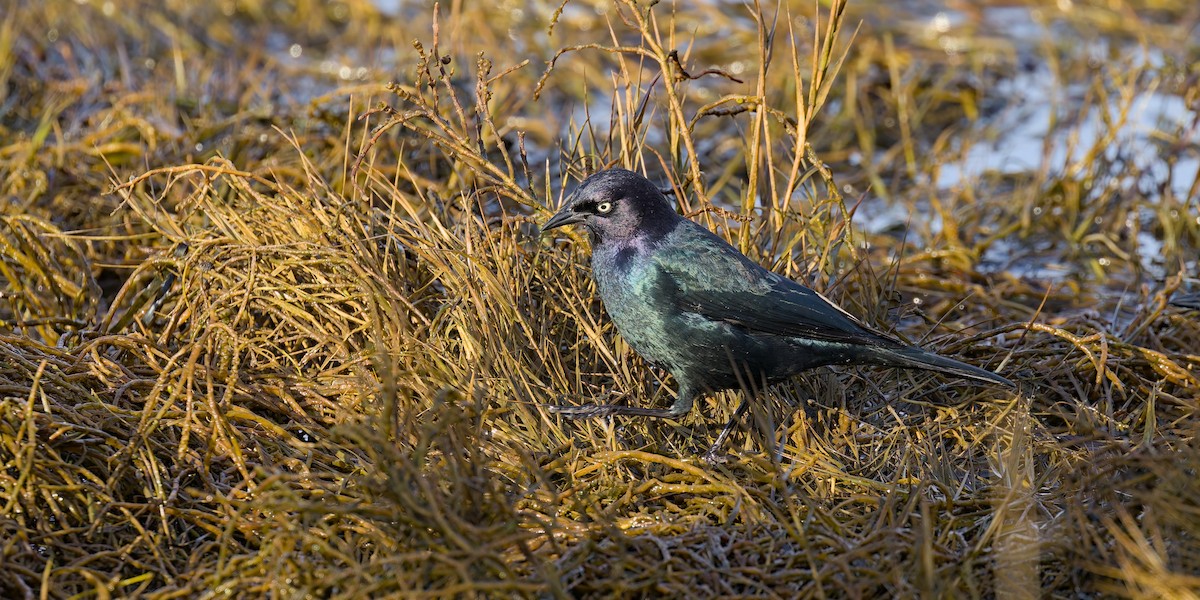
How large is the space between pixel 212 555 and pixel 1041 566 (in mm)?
2184

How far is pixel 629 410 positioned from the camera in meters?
3.65

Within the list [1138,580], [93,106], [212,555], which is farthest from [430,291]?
[93,106]

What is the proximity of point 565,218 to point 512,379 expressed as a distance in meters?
0.55

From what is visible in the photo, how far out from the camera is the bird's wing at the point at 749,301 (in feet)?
11.9

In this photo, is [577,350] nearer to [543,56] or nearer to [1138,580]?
[1138,580]

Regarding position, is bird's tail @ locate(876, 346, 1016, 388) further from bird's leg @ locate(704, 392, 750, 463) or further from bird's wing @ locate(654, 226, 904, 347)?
bird's leg @ locate(704, 392, 750, 463)

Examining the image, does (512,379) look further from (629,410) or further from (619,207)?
(619,207)

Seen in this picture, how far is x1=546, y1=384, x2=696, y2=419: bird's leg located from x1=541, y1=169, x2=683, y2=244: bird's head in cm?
51

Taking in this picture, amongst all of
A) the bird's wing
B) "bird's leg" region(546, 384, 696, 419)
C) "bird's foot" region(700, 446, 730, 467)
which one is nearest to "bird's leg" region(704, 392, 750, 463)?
"bird's foot" region(700, 446, 730, 467)

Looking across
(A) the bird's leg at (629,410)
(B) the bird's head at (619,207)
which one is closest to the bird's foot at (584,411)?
(A) the bird's leg at (629,410)

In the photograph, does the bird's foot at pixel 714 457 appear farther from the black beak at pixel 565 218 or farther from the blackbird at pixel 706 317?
the black beak at pixel 565 218

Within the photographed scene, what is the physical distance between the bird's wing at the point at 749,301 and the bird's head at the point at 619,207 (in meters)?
0.10

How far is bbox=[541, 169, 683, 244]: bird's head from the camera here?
3744 mm

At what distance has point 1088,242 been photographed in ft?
18.5
